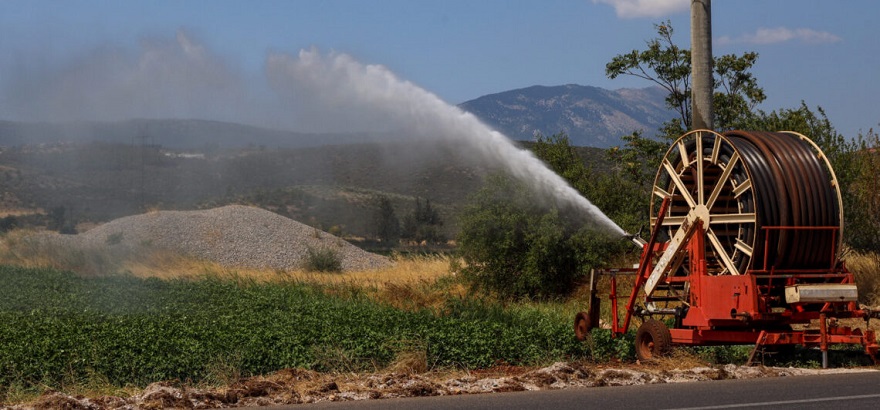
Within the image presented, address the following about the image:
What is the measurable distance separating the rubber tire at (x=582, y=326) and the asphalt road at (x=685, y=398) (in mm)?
2955

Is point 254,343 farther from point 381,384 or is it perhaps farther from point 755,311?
point 755,311

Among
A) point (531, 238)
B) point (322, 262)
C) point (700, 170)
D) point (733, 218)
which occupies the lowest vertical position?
point (322, 262)

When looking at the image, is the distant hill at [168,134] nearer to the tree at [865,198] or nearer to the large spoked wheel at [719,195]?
the tree at [865,198]

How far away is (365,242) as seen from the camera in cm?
7388

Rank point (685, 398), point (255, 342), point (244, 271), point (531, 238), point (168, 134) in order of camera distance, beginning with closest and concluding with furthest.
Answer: point (685, 398) < point (255, 342) < point (531, 238) < point (244, 271) < point (168, 134)

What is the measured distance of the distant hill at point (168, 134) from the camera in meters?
126

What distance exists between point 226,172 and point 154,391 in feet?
313

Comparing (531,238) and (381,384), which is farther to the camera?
(531,238)

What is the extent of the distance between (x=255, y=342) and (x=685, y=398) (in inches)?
237

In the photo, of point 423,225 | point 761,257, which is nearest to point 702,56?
point 761,257

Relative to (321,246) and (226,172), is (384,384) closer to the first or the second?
(321,246)

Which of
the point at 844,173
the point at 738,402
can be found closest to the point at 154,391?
the point at 738,402

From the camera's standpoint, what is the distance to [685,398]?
11.5 meters

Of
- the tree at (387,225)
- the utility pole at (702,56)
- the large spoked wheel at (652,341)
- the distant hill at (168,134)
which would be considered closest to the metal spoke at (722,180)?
the large spoked wheel at (652,341)
